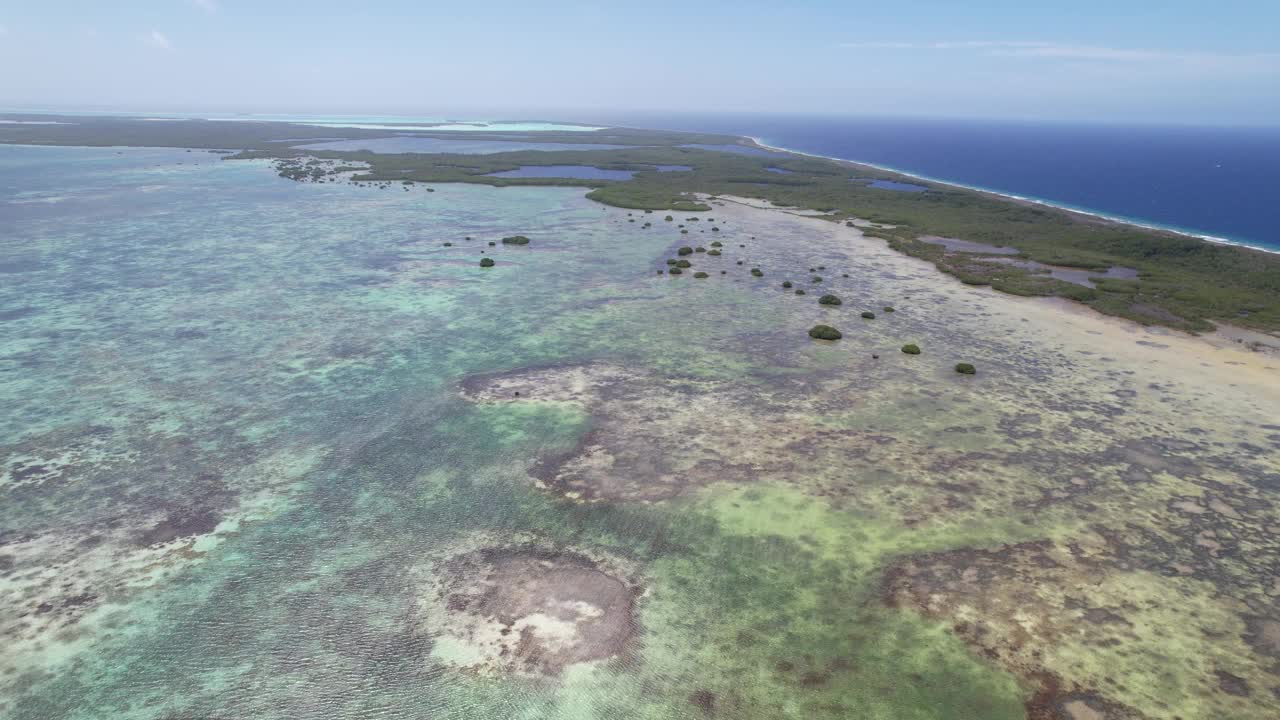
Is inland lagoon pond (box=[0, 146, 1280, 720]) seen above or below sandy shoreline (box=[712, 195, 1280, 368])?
above

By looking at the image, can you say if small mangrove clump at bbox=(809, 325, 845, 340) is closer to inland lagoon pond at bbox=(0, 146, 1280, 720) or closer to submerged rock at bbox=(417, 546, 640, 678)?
inland lagoon pond at bbox=(0, 146, 1280, 720)

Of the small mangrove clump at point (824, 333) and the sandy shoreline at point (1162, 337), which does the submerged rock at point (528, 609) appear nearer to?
the small mangrove clump at point (824, 333)

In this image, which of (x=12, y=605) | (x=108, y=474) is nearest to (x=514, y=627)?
(x=12, y=605)

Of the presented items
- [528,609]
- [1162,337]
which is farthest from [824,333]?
[528,609]

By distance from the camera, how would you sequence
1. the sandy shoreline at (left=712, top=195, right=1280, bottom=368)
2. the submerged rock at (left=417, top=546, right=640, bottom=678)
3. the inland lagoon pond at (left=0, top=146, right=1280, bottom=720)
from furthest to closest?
the sandy shoreline at (left=712, top=195, right=1280, bottom=368) → the submerged rock at (left=417, top=546, right=640, bottom=678) → the inland lagoon pond at (left=0, top=146, right=1280, bottom=720)

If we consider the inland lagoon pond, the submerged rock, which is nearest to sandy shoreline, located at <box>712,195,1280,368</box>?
the inland lagoon pond

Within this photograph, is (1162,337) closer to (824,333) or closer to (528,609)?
(824,333)
